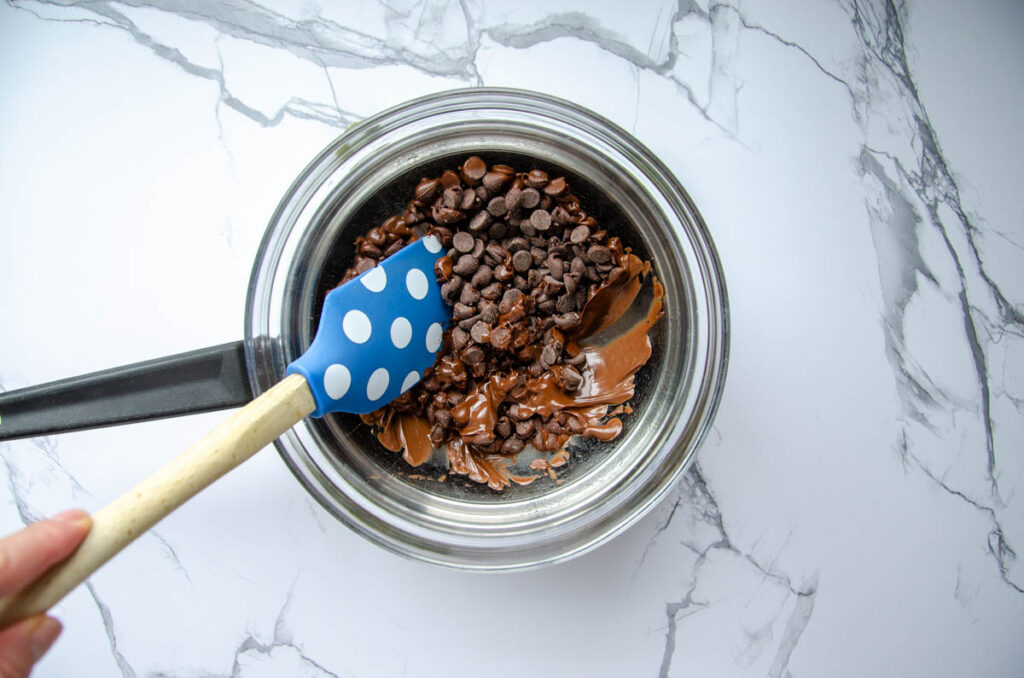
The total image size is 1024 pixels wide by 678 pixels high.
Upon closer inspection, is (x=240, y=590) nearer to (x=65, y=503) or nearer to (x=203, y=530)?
(x=203, y=530)

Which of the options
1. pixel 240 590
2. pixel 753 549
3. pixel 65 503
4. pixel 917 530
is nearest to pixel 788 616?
pixel 753 549

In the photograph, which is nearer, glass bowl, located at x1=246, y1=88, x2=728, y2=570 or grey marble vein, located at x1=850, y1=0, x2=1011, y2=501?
glass bowl, located at x1=246, y1=88, x2=728, y2=570

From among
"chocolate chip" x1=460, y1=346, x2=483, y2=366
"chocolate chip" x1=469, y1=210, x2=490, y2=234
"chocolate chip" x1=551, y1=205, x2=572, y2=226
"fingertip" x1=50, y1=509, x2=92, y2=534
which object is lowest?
"fingertip" x1=50, y1=509, x2=92, y2=534

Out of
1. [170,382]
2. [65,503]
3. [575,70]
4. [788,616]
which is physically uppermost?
[575,70]

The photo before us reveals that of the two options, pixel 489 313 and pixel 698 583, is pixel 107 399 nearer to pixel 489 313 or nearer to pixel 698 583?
pixel 489 313

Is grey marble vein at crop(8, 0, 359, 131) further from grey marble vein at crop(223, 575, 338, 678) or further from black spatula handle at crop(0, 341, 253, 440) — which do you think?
grey marble vein at crop(223, 575, 338, 678)

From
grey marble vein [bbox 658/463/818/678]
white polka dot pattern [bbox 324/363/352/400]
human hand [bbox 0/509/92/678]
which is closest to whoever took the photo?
human hand [bbox 0/509/92/678]

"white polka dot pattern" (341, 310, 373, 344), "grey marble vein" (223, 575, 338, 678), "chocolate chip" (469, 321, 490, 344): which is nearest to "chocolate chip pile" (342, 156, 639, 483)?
"chocolate chip" (469, 321, 490, 344)
